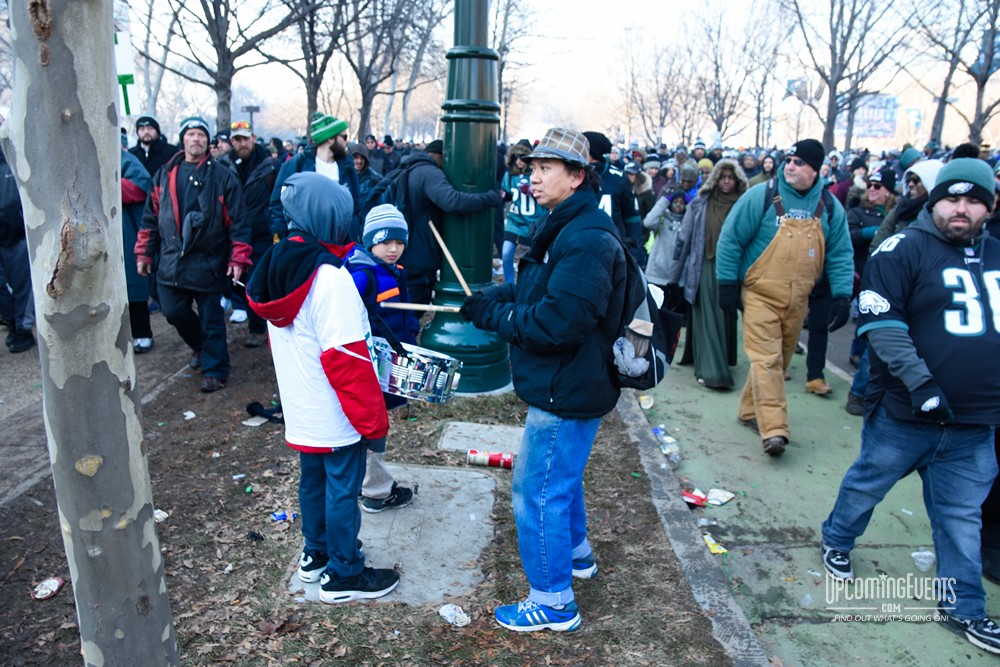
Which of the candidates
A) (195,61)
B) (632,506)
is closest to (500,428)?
(632,506)

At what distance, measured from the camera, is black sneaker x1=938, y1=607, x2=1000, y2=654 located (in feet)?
11.4

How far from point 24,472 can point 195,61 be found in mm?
11048

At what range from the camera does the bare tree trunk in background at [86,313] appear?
165 cm

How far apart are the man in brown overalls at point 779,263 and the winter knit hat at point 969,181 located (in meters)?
1.97

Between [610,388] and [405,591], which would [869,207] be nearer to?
[610,388]

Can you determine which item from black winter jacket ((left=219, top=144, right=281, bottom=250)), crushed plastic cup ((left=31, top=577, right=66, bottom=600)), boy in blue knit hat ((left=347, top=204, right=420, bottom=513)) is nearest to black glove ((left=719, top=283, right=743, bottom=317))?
boy in blue knit hat ((left=347, top=204, right=420, bottom=513))

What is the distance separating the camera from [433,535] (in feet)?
13.6

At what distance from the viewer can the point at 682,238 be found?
7.23 m

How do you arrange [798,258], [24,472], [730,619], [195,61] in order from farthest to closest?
[195,61] < [798,258] < [24,472] < [730,619]

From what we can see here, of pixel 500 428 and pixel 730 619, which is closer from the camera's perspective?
pixel 730 619

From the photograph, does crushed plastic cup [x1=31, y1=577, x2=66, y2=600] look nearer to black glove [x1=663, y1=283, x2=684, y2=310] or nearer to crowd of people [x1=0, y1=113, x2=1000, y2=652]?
crowd of people [x1=0, y1=113, x2=1000, y2=652]

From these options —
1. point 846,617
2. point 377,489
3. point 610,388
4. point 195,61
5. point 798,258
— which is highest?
point 195,61

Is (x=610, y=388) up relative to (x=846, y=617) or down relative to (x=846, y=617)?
up

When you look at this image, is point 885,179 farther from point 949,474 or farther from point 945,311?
point 949,474
